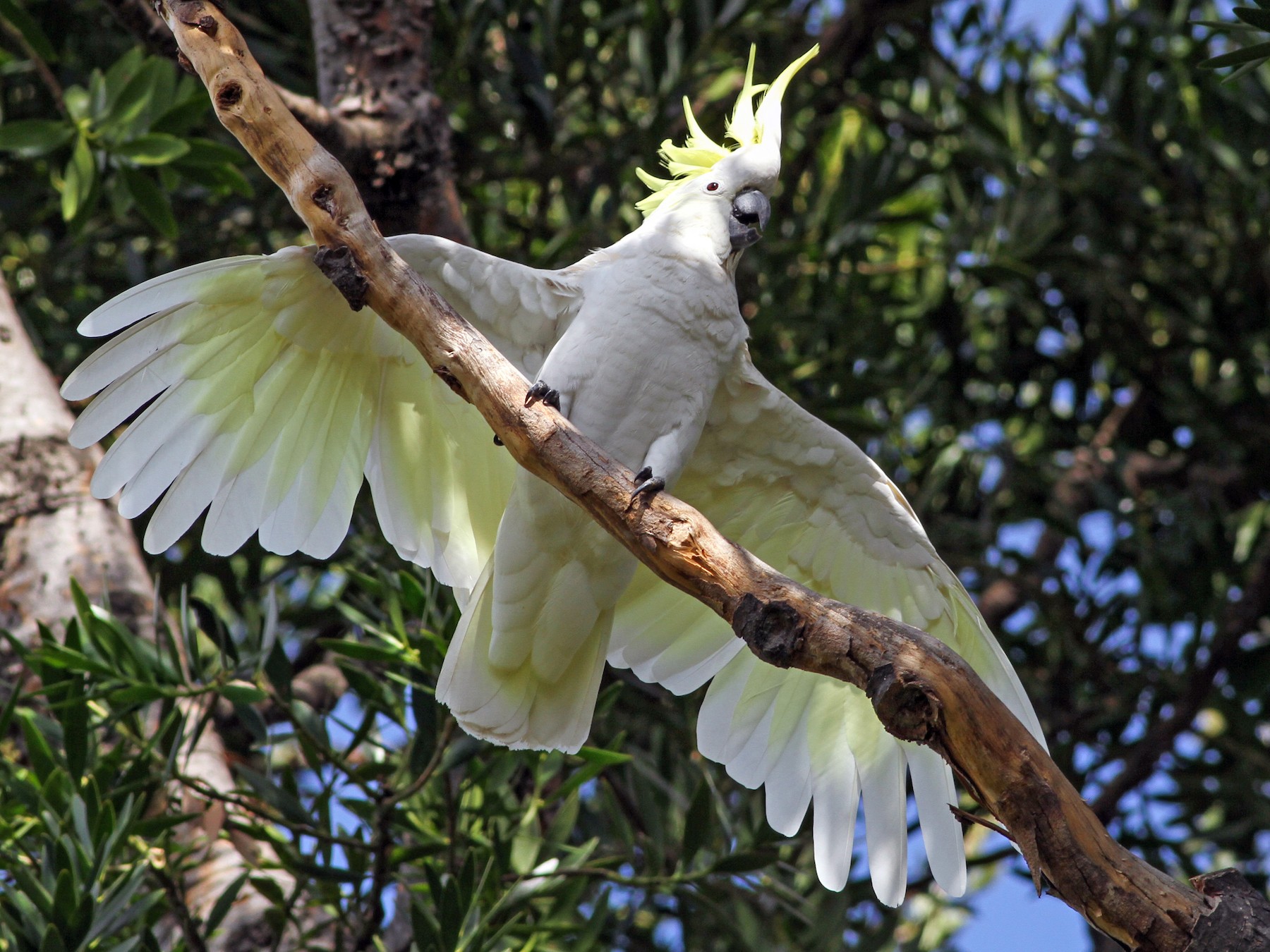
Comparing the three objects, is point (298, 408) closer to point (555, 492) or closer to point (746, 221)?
point (555, 492)

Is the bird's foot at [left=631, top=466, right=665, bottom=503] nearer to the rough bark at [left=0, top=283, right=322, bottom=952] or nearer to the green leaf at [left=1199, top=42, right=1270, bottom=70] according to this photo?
the green leaf at [left=1199, top=42, right=1270, bottom=70]

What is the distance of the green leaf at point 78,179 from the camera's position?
9.04 feet

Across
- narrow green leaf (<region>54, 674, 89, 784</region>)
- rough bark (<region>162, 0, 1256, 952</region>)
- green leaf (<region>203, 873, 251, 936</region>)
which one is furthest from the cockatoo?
green leaf (<region>203, 873, 251, 936</region>)

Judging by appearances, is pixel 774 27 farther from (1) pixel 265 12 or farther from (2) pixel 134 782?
(2) pixel 134 782

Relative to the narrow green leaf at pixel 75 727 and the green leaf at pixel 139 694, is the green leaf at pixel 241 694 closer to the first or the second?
the green leaf at pixel 139 694

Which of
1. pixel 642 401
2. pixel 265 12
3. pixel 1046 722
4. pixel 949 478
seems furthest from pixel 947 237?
pixel 265 12

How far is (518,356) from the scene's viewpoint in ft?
8.38

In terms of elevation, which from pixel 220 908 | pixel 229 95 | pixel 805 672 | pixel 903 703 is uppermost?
pixel 229 95

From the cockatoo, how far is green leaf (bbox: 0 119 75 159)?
75cm

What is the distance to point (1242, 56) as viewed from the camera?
1910 mm

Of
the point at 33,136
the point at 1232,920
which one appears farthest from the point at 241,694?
the point at 1232,920

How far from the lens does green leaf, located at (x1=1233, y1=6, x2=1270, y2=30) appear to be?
185 cm

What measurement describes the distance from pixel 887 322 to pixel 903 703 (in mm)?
2133

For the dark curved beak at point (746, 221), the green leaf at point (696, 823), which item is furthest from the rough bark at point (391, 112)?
the green leaf at point (696, 823)
